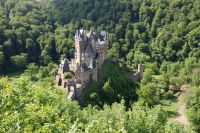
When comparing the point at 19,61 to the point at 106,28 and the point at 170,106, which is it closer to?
the point at 106,28

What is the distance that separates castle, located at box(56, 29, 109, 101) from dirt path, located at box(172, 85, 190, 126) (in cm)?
1346

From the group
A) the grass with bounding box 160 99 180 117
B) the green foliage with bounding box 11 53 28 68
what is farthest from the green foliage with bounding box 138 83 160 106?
the green foliage with bounding box 11 53 28 68

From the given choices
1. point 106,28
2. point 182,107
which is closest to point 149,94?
point 182,107

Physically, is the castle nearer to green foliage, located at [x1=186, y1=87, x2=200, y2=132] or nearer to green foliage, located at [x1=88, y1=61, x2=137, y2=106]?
green foliage, located at [x1=88, y1=61, x2=137, y2=106]

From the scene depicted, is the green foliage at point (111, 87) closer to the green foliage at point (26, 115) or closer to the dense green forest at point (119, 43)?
the dense green forest at point (119, 43)

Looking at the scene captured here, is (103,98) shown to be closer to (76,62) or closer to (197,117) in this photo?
(76,62)

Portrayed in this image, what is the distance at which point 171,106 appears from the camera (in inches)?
2616

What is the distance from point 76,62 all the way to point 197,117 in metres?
19.7

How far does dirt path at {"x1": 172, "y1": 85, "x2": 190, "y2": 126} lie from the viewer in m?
60.7

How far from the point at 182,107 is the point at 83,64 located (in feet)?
56.5

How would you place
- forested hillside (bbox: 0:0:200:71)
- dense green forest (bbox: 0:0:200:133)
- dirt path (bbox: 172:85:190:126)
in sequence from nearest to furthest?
dirt path (bbox: 172:85:190:126), dense green forest (bbox: 0:0:200:133), forested hillside (bbox: 0:0:200:71)

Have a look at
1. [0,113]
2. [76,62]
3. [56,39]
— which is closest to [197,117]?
[76,62]

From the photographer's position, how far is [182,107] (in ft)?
216

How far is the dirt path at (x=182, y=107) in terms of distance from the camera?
60.7 metres
